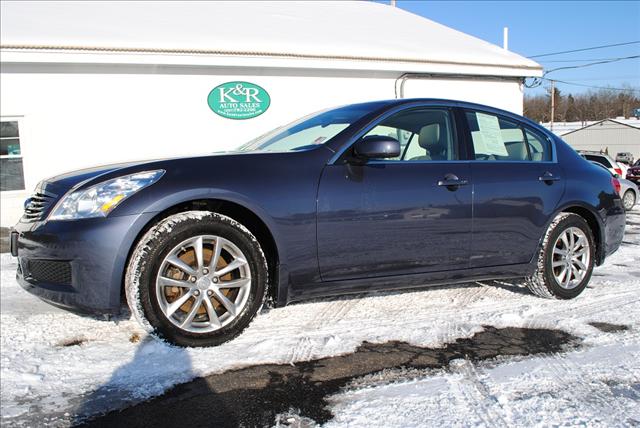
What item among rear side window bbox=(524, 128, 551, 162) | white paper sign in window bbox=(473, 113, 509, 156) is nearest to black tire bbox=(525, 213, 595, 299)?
rear side window bbox=(524, 128, 551, 162)

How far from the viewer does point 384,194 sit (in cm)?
347

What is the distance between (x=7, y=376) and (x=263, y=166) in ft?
5.97

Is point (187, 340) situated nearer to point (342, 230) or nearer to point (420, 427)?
point (342, 230)

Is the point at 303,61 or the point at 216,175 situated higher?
the point at 303,61

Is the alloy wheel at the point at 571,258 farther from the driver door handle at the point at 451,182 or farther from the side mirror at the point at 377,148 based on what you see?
the side mirror at the point at 377,148

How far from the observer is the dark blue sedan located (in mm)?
2980

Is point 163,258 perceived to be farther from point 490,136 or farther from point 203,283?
point 490,136

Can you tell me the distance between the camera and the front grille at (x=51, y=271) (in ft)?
9.78

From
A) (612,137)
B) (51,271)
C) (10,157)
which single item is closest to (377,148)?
(51,271)

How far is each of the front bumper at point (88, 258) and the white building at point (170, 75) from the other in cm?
480

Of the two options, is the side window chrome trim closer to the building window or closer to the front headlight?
the front headlight

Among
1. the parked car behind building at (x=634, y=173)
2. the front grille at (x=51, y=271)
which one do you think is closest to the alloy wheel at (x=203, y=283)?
the front grille at (x=51, y=271)

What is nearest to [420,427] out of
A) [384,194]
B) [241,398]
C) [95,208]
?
[241,398]

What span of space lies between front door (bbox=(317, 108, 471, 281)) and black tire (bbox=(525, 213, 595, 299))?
806mm
